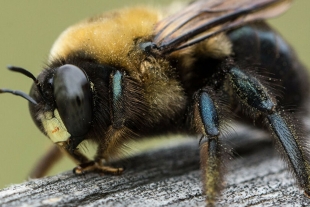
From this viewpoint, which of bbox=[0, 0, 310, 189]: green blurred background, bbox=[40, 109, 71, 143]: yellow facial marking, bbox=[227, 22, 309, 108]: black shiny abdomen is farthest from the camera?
bbox=[0, 0, 310, 189]: green blurred background

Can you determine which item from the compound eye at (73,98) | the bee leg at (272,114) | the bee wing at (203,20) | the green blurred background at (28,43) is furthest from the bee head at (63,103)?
the green blurred background at (28,43)

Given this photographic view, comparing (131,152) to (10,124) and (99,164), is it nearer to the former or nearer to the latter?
(99,164)

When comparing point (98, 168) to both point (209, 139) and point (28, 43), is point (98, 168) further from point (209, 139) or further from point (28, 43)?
point (28, 43)

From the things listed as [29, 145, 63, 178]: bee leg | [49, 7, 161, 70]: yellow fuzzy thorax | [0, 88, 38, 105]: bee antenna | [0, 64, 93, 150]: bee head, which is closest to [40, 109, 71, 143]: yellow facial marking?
[0, 64, 93, 150]: bee head

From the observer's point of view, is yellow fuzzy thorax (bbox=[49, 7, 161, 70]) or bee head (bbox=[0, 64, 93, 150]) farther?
yellow fuzzy thorax (bbox=[49, 7, 161, 70])

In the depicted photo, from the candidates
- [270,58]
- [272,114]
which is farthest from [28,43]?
[272,114]

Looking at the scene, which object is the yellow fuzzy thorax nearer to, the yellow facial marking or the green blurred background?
the yellow facial marking

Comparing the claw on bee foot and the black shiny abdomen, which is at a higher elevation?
the black shiny abdomen
